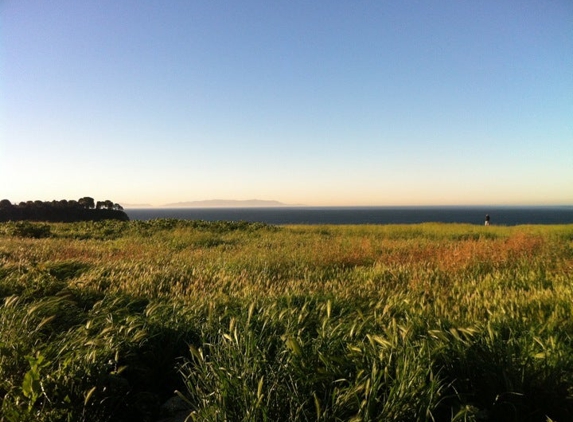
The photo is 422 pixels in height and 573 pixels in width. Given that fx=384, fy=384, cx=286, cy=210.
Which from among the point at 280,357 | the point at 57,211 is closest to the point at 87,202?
the point at 57,211

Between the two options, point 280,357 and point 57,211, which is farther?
point 57,211

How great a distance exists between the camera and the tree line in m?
47.9

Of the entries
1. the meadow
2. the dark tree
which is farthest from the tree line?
the meadow

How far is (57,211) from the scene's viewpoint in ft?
163

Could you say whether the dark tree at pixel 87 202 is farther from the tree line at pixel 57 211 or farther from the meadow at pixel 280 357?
the meadow at pixel 280 357

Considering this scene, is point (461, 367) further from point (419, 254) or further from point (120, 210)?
point (120, 210)

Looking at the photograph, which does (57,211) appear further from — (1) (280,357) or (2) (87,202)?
(1) (280,357)

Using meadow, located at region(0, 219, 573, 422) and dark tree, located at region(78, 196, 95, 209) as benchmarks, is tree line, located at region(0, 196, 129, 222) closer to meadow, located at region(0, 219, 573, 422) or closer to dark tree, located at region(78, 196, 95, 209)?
dark tree, located at region(78, 196, 95, 209)

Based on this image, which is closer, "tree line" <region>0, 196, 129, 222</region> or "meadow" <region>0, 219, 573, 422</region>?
"meadow" <region>0, 219, 573, 422</region>

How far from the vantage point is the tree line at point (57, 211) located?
47.9 meters

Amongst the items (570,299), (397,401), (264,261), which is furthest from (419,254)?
(397,401)

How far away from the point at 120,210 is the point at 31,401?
185 ft

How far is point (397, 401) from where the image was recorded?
2.14m

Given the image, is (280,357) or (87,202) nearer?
(280,357)
